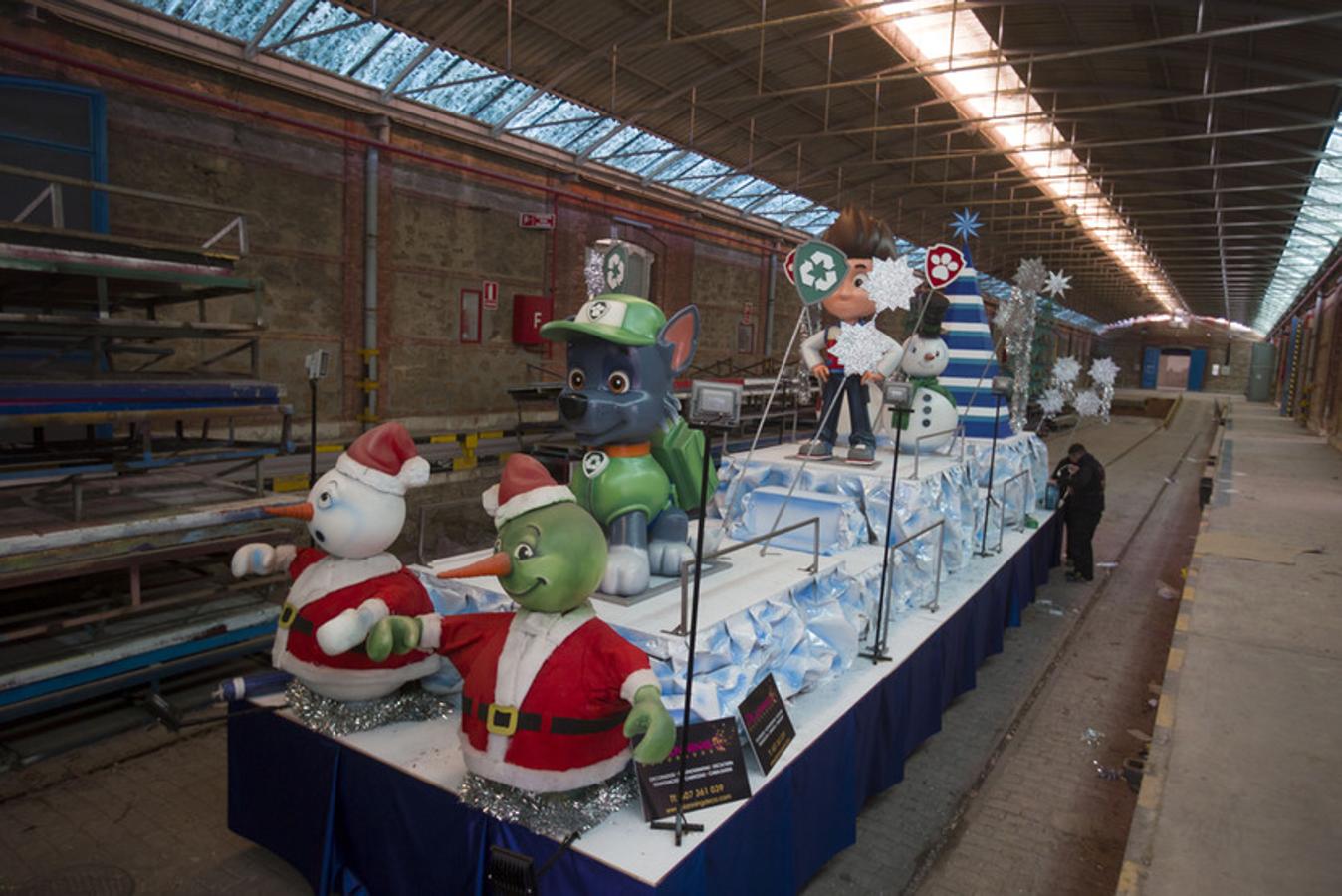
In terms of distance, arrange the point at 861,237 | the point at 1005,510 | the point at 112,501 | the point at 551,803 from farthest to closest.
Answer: the point at 1005,510, the point at 861,237, the point at 112,501, the point at 551,803

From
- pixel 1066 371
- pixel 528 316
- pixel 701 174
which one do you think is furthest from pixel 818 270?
pixel 701 174

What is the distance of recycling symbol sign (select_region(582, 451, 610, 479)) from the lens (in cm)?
320

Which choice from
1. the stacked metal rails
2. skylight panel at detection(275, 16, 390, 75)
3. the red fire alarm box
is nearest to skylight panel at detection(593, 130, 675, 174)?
the red fire alarm box

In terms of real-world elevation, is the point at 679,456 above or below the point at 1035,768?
above

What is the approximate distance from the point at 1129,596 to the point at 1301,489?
434 centimetres

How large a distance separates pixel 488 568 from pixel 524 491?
28 centimetres

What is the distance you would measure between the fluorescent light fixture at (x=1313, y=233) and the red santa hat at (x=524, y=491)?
11.7 metres

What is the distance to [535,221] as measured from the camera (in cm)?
1256

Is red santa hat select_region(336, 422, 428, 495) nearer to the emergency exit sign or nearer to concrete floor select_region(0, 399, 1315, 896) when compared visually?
concrete floor select_region(0, 399, 1315, 896)

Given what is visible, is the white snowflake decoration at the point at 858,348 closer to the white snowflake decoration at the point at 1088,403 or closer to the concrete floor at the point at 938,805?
the concrete floor at the point at 938,805

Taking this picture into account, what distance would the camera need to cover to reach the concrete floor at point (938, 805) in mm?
3488

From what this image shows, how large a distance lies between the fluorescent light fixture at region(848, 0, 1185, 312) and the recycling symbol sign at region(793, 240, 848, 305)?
5.82 metres

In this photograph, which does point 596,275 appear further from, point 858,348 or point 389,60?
point 389,60

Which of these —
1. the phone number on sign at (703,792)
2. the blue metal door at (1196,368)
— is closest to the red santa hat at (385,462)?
the phone number on sign at (703,792)
